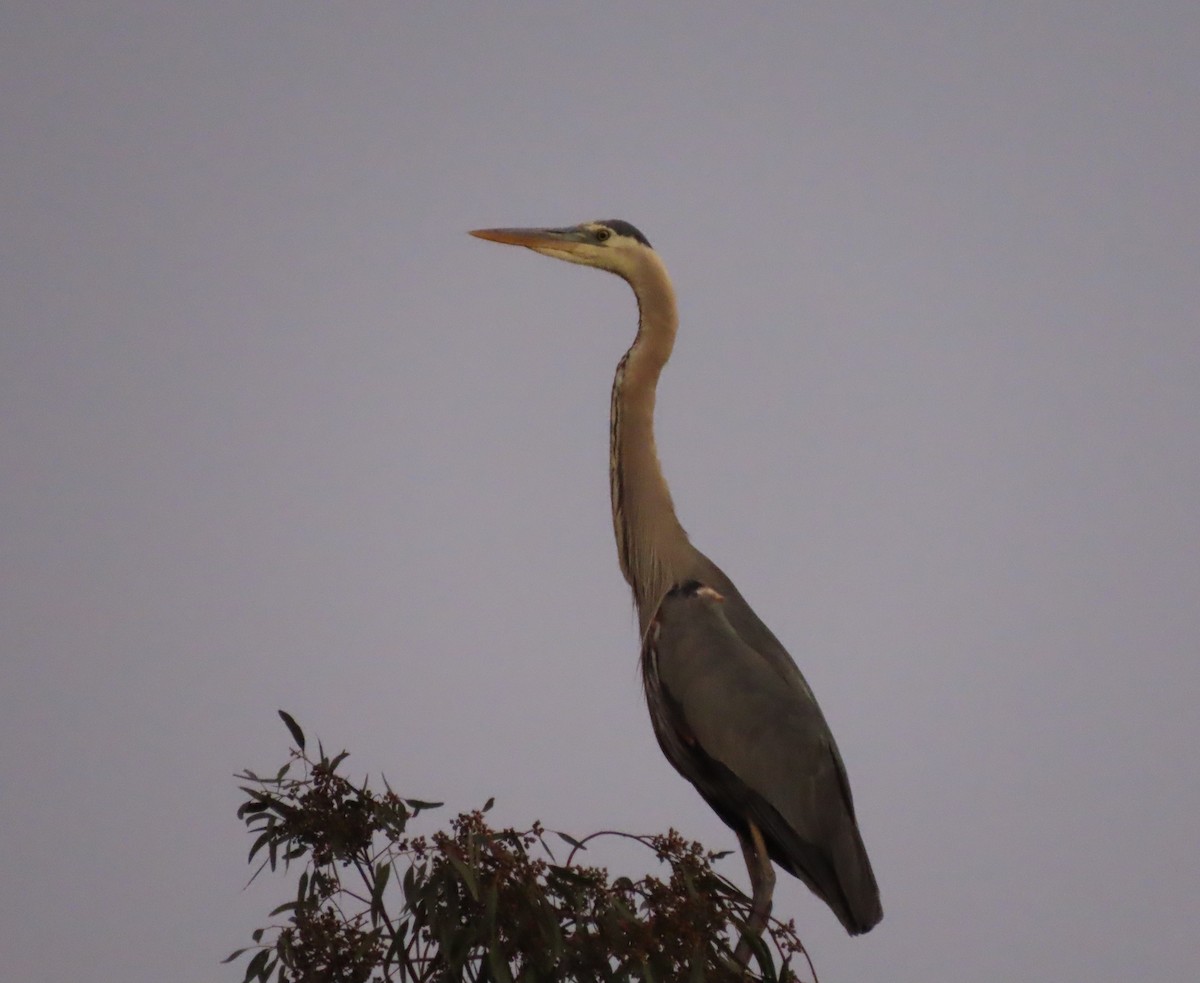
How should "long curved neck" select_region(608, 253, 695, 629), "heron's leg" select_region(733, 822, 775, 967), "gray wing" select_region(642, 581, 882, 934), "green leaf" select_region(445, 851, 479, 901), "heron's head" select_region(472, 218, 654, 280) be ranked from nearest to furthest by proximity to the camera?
"green leaf" select_region(445, 851, 479, 901) < "heron's leg" select_region(733, 822, 775, 967) < "gray wing" select_region(642, 581, 882, 934) < "long curved neck" select_region(608, 253, 695, 629) < "heron's head" select_region(472, 218, 654, 280)

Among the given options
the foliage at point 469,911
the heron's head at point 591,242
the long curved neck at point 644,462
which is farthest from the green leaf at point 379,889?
the heron's head at point 591,242

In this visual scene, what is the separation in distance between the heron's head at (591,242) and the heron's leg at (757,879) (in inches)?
70.5

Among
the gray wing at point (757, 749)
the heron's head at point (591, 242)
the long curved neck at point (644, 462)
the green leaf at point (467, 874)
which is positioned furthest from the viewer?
the heron's head at point (591, 242)

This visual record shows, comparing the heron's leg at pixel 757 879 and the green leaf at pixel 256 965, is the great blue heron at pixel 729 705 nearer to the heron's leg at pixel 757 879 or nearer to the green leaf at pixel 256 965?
the heron's leg at pixel 757 879

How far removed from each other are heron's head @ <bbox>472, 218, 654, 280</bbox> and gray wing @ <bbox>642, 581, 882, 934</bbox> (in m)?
1.21

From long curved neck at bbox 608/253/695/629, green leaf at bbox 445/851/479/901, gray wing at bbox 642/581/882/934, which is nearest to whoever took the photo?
green leaf at bbox 445/851/479/901

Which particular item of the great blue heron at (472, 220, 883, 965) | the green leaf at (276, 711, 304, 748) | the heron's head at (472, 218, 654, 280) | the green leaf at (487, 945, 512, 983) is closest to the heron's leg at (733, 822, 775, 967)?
the great blue heron at (472, 220, 883, 965)

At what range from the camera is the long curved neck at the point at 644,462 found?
13.3 ft

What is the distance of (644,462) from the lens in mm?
4180

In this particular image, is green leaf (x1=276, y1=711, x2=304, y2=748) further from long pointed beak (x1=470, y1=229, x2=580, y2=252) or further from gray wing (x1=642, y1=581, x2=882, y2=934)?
long pointed beak (x1=470, y1=229, x2=580, y2=252)

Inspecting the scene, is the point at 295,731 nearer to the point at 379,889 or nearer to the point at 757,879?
the point at 379,889

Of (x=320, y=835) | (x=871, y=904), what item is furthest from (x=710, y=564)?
(x=320, y=835)

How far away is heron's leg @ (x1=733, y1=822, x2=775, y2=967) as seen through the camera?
10.1 ft

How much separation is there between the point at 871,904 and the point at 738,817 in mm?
416
